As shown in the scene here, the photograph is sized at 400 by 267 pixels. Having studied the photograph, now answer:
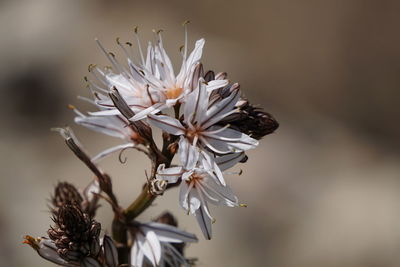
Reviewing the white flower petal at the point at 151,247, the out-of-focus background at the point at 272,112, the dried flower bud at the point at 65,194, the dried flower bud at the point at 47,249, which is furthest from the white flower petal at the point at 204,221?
the out-of-focus background at the point at 272,112

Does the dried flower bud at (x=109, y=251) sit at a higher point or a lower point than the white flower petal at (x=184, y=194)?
lower

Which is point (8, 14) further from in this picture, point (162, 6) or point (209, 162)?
point (209, 162)

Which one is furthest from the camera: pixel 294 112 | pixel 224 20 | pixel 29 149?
pixel 224 20

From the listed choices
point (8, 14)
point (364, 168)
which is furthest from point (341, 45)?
point (8, 14)

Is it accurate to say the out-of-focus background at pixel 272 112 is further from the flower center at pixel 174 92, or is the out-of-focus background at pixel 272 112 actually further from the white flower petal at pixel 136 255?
the flower center at pixel 174 92

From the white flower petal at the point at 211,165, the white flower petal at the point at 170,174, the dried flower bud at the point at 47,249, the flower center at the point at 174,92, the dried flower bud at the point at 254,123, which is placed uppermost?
the flower center at the point at 174,92

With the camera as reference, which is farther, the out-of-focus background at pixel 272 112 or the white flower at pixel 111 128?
the out-of-focus background at pixel 272 112
